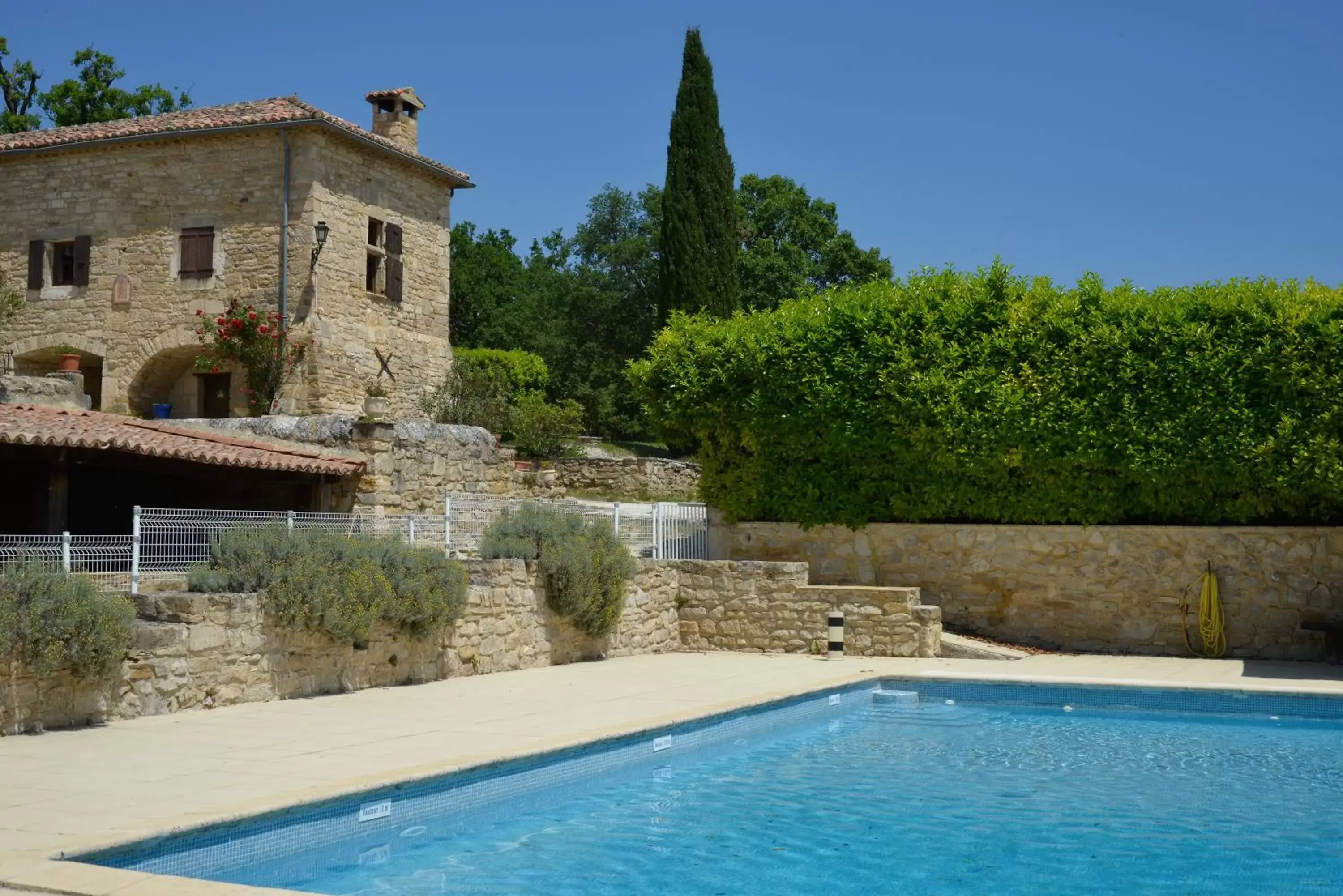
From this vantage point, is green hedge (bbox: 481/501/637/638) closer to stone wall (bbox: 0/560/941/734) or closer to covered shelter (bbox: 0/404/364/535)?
stone wall (bbox: 0/560/941/734)

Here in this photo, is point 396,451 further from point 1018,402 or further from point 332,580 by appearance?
point 1018,402

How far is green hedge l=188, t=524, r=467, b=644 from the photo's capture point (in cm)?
1078

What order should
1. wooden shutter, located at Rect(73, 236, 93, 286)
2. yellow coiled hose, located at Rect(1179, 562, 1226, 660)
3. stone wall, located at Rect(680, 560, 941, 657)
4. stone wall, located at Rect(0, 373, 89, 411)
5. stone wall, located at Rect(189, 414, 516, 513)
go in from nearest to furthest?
yellow coiled hose, located at Rect(1179, 562, 1226, 660) < stone wall, located at Rect(680, 560, 941, 657) < stone wall, located at Rect(0, 373, 89, 411) < stone wall, located at Rect(189, 414, 516, 513) < wooden shutter, located at Rect(73, 236, 93, 286)

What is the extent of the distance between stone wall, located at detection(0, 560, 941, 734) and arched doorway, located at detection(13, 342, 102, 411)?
50.2ft

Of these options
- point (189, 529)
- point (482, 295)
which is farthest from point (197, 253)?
point (482, 295)

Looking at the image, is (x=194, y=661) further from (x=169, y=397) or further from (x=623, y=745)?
(x=169, y=397)

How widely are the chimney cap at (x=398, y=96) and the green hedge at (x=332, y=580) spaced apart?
56.8 ft

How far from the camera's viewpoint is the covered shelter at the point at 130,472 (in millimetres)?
13711

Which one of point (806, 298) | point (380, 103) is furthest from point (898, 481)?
point (380, 103)

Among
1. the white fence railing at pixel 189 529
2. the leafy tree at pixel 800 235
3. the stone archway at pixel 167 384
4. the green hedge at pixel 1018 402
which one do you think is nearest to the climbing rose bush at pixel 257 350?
the stone archway at pixel 167 384

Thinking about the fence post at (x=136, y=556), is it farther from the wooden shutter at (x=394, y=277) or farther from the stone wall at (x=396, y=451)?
the wooden shutter at (x=394, y=277)

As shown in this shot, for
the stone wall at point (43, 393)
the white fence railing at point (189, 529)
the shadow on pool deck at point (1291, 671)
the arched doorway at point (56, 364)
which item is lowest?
the shadow on pool deck at point (1291, 671)

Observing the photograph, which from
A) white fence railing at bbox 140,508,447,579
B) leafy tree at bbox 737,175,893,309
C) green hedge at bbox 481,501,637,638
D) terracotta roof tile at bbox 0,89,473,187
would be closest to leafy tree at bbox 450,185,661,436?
leafy tree at bbox 737,175,893,309

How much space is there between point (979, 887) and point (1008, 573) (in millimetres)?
10900
